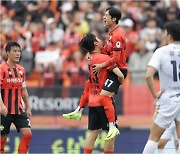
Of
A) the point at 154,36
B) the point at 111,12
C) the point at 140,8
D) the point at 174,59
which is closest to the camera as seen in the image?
the point at 174,59

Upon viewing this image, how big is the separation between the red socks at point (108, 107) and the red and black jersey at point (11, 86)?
1.40 meters

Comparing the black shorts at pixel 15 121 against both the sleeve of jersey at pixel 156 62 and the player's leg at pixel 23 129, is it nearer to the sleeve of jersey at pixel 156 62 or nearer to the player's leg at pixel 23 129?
the player's leg at pixel 23 129

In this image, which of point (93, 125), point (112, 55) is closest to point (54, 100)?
point (93, 125)

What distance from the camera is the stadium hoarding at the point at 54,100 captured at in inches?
669

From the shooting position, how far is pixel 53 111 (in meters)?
17.0

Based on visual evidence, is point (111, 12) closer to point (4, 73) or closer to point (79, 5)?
point (4, 73)

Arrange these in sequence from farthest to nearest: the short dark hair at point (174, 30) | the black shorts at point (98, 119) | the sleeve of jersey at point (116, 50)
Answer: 1. the black shorts at point (98, 119)
2. the sleeve of jersey at point (116, 50)
3. the short dark hair at point (174, 30)

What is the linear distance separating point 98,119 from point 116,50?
124cm

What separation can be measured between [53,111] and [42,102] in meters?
0.34

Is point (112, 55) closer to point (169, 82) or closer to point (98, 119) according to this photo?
point (98, 119)

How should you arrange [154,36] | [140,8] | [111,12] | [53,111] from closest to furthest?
[111,12] < [53,111] < [154,36] < [140,8]

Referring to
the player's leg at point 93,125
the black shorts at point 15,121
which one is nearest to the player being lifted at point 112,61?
the player's leg at point 93,125

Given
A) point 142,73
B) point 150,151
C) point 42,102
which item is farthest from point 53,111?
point 150,151

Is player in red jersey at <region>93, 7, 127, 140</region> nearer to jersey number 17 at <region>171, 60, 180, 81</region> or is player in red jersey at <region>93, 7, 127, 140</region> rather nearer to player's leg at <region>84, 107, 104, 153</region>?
player's leg at <region>84, 107, 104, 153</region>
